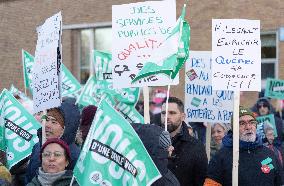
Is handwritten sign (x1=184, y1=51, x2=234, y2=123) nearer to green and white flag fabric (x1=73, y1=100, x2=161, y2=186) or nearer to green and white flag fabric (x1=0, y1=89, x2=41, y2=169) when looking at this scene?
green and white flag fabric (x1=0, y1=89, x2=41, y2=169)

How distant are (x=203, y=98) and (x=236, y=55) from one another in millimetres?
1391

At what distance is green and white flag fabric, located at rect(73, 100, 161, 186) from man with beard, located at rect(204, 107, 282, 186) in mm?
1442

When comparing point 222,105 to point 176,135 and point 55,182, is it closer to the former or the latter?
point 176,135

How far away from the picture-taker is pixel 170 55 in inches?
170

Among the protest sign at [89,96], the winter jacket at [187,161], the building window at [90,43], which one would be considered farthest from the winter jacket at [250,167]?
the building window at [90,43]

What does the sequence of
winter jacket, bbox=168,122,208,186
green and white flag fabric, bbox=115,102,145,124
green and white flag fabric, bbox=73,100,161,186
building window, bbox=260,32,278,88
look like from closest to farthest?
green and white flag fabric, bbox=73,100,161,186, winter jacket, bbox=168,122,208,186, green and white flag fabric, bbox=115,102,145,124, building window, bbox=260,32,278,88

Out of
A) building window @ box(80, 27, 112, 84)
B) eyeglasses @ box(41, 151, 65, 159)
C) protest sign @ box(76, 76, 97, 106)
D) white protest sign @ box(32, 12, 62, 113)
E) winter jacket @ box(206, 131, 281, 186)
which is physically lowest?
winter jacket @ box(206, 131, 281, 186)

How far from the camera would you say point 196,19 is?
13.2 metres

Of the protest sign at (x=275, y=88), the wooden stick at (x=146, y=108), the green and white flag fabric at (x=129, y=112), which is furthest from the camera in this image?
the protest sign at (x=275, y=88)

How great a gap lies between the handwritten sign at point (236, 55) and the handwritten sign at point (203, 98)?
1.34 metres

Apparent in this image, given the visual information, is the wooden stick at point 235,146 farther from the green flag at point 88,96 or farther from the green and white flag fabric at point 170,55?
the green flag at point 88,96

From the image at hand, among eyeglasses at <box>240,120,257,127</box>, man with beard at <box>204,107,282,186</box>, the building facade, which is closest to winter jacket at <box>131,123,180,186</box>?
man with beard at <box>204,107,282,186</box>

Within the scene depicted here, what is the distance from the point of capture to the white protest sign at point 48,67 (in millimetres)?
4379

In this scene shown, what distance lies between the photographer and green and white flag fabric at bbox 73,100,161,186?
326 cm
